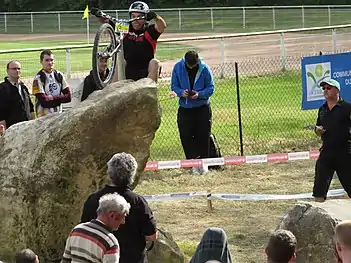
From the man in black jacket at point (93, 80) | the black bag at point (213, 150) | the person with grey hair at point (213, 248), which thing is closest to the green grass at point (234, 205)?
the black bag at point (213, 150)

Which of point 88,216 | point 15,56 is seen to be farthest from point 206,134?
point 15,56

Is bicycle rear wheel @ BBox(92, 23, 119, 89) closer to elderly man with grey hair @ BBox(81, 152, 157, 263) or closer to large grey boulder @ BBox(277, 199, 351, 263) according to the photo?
large grey boulder @ BBox(277, 199, 351, 263)

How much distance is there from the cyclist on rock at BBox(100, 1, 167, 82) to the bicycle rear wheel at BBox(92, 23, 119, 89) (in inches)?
5.5

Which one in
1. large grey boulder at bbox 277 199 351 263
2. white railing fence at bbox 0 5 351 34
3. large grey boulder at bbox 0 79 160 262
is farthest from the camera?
white railing fence at bbox 0 5 351 34

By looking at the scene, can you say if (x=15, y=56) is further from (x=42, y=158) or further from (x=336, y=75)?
(x=42, y=158)

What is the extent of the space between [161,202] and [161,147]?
3.78 meters

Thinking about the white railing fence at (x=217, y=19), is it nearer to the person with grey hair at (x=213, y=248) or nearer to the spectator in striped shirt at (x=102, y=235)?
the spectator in striped shirt at (x=102, y=235)

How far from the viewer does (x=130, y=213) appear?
6082 mm

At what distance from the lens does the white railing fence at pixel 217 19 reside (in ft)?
148

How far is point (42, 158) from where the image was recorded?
26.2 feet

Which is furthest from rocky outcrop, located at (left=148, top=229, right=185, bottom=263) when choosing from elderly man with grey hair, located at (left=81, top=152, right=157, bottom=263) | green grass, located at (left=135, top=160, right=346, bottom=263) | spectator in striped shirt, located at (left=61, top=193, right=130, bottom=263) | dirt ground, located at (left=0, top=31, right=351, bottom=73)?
dirt ground, located at (left=0, top=31, right=351, bottom=73)

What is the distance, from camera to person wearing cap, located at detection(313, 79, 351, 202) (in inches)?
366

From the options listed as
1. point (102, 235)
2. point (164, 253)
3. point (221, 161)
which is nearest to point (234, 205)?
point (221, 161)

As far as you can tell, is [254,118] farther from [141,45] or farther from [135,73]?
[141,45]
